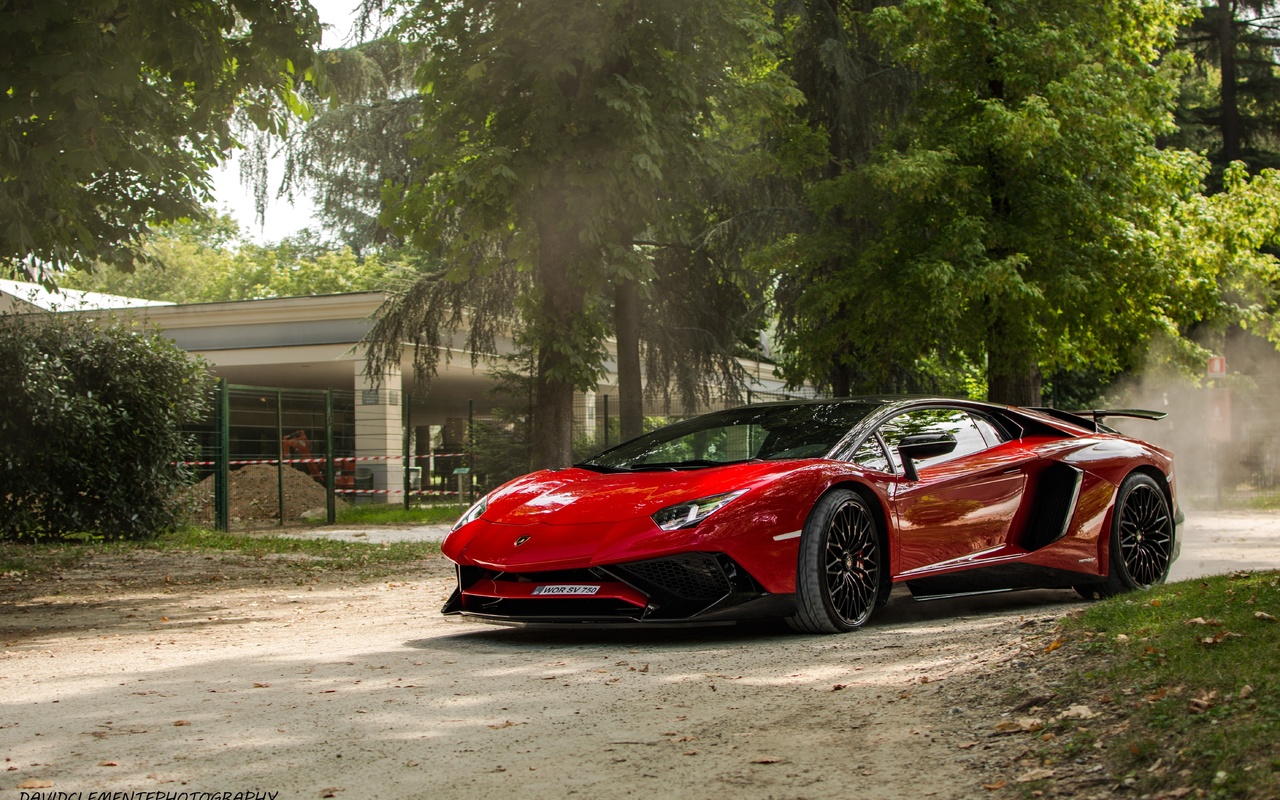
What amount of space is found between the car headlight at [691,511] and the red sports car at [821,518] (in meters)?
0.01

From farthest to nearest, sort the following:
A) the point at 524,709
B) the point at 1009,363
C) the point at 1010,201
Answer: the point at 1009,363 → the point at 1010,201 → the point at 524,709

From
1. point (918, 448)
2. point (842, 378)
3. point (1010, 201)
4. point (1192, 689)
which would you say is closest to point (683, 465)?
point (918, 448)

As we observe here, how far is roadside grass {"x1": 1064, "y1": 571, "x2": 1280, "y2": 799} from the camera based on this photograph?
11.1 ft

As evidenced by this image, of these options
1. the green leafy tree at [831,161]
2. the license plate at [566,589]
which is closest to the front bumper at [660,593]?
the license plate at [566,589]

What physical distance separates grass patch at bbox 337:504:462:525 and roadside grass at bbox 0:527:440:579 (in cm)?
454

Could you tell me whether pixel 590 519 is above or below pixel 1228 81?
below

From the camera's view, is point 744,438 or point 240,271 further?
point 240,271

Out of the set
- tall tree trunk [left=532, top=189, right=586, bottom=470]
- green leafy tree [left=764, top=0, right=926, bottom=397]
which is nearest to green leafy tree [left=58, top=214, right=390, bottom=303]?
green leafy tree [left=764, top=0, right=926, bottom=397]

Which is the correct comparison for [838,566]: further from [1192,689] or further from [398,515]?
[398,515]

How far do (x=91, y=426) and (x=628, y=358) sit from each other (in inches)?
286

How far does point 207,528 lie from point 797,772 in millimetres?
15980

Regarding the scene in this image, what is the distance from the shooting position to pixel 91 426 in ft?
49.3

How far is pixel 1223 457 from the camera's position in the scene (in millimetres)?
32219

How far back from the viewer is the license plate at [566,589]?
20.8 feet
